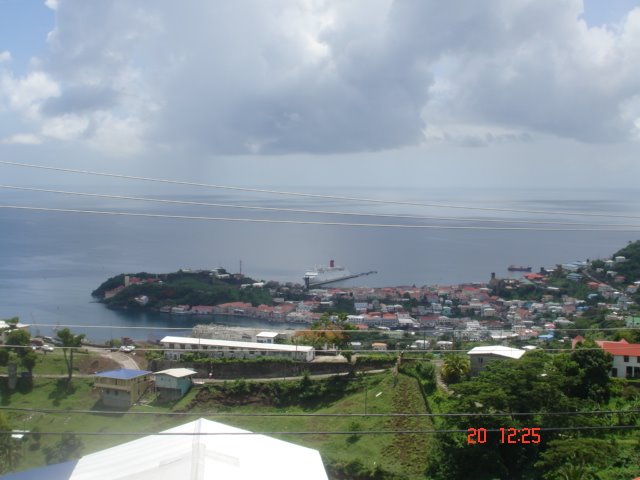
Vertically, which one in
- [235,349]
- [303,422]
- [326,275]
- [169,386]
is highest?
[326,275]

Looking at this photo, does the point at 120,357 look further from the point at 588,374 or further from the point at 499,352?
the point at 588,374

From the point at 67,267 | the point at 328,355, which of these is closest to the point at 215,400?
the point at 328,355

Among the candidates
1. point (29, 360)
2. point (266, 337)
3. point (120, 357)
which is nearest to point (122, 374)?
point (29, 360)

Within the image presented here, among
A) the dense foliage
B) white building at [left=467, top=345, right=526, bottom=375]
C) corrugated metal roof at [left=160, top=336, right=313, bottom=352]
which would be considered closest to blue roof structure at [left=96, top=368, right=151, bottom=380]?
corrugated metal roof at [left=160, top=336, right=313, bottom=352]

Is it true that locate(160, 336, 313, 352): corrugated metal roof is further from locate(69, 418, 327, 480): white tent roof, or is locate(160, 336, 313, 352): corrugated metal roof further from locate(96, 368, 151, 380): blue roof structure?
locate(69, 418, 327, 480): white tent roof
